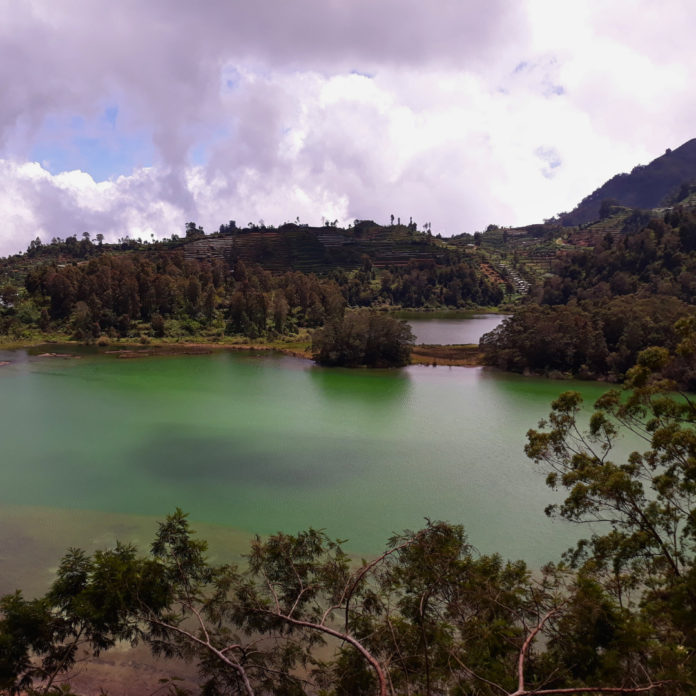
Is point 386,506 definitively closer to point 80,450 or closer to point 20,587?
point 20,587

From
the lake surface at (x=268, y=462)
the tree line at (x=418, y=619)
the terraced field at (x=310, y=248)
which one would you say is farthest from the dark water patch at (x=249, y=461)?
the terraced field at (x=310, y=248)

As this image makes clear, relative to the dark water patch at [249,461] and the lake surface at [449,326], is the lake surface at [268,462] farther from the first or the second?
the lake surface at [449,326]

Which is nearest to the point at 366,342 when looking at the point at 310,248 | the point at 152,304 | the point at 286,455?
the point at 286,455

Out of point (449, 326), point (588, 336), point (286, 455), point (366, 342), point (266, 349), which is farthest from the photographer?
point (449, 326)

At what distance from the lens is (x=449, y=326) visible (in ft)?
251

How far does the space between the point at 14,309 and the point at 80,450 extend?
52.2 m

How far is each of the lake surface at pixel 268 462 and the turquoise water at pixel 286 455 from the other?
8cm

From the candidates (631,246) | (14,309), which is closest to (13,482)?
(14,309)

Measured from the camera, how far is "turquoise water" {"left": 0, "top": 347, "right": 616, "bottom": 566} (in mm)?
15953

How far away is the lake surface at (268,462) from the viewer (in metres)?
15.3

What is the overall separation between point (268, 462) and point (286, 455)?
42.5 inches

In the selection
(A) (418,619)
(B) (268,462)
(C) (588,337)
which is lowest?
(B) (268,462)

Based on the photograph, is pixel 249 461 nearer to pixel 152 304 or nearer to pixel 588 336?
pixel 588 336

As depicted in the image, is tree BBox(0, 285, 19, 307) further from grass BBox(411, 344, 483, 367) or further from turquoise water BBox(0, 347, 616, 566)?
grass BBox(411, 344, 483, 367)
